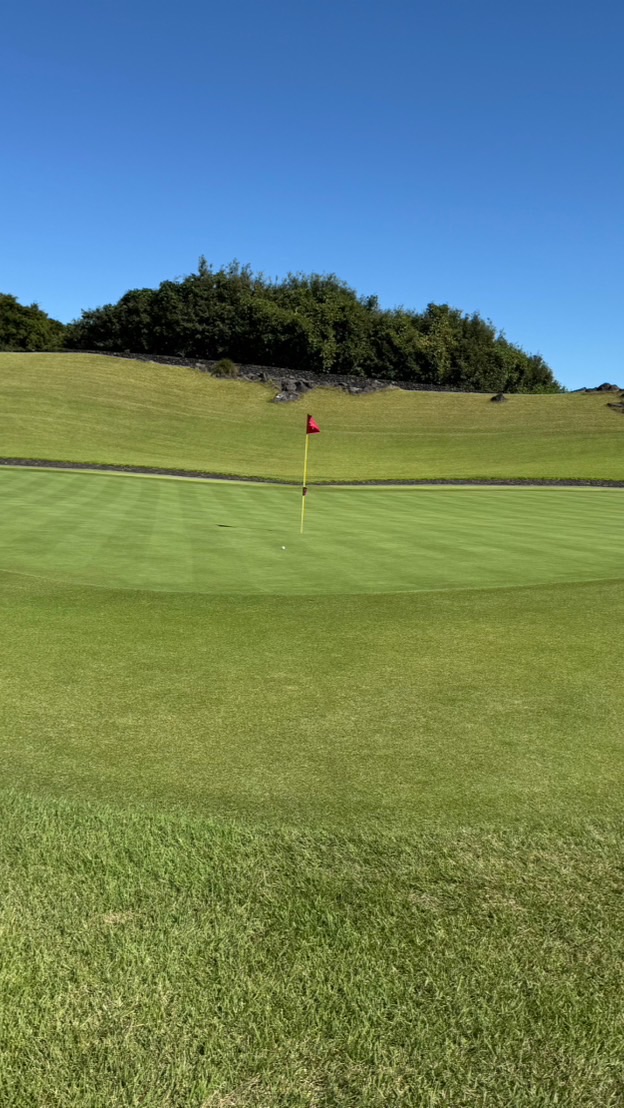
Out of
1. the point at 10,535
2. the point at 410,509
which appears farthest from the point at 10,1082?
the point at 410,509

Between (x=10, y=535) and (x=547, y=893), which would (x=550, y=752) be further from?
(x=10, y=535)

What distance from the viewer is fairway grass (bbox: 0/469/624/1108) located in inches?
101

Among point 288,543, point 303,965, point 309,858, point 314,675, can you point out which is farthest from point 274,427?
point 303,965

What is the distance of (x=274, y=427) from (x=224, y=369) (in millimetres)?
11410

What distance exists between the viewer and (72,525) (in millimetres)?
15031

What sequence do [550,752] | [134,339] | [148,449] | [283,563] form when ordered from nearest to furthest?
[550,752] < [283,563] < [148,449] < [134,339]

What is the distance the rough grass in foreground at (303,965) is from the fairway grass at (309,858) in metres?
0.01

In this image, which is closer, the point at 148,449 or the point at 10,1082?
the point at 10,1082

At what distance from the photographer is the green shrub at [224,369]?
67.5 m

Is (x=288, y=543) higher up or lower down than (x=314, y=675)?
higher up

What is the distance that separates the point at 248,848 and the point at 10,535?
11020 millimetres

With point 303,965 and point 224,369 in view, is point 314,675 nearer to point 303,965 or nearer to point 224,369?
point 303,965

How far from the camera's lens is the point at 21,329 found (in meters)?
90.4

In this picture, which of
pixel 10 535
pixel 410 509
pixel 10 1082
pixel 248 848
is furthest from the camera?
pixel 410 509
